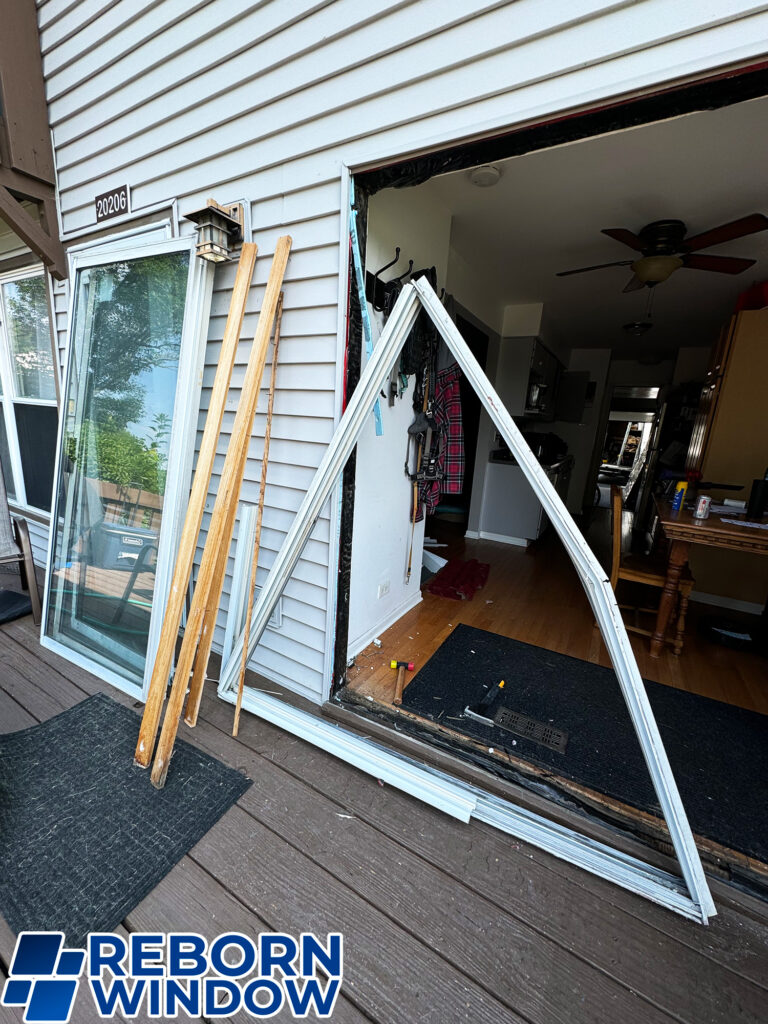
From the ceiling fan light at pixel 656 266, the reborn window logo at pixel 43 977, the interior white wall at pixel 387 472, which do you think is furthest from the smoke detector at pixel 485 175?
the reborn window logo at pixel 43 977

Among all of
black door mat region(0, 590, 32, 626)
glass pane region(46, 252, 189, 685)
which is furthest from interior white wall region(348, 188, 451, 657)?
black door mat region(0, 590, 32, 626)

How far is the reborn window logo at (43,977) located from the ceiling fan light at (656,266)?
3826 mm

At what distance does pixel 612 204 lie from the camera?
2344 millimetres

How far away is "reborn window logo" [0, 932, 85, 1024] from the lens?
898 mm

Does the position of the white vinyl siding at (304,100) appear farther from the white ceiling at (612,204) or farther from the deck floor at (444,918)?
the deck floor at (444,918)

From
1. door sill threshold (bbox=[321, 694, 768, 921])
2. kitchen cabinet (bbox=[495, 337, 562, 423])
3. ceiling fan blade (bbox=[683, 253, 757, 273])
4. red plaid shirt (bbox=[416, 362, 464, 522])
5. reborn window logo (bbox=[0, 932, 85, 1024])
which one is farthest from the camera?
kitchen cabinet (bbox=[495, 337, 562, 423])

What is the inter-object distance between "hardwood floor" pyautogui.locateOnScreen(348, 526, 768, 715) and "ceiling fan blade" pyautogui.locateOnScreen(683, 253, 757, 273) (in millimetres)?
2299

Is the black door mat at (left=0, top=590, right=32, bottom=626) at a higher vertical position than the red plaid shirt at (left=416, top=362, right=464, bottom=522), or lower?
lower

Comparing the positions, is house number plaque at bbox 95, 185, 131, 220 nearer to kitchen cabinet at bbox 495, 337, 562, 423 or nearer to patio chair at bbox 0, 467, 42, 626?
patio chair at bbox 0, 467, 42, 626

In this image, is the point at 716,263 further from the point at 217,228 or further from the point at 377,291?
the point at 217,228

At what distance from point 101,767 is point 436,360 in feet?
8.10

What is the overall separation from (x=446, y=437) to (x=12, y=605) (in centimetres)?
289

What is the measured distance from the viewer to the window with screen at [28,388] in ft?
8.91

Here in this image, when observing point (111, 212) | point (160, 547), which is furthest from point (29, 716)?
point (111, 212)
